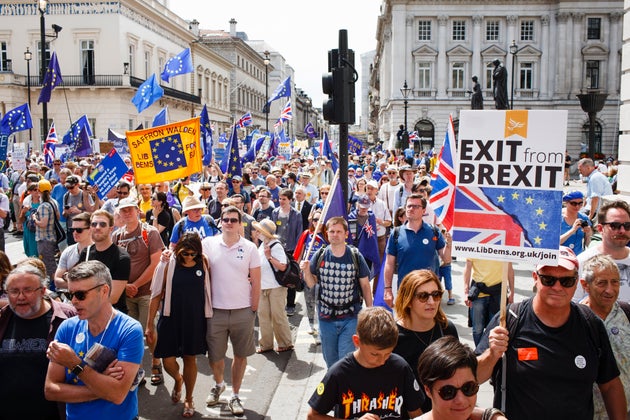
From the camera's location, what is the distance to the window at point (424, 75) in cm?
5681

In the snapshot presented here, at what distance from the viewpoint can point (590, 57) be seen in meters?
56.2

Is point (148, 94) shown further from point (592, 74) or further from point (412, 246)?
point (592, 74)

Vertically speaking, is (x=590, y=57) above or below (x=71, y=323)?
above

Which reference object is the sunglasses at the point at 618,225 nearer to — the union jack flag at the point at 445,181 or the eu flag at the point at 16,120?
the union jack flag at the point at 445,181

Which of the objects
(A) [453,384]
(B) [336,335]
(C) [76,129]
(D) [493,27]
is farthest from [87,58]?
(A) [453,384]

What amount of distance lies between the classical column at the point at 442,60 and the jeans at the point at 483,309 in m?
53.1

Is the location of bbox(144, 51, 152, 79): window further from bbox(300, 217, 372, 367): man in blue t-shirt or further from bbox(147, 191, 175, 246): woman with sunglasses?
bbox(300, 217, 372, 367): man in blue t-shirt

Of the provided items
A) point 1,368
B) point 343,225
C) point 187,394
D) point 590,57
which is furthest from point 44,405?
point 590,57

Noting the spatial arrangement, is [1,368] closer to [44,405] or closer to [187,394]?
[44,405]

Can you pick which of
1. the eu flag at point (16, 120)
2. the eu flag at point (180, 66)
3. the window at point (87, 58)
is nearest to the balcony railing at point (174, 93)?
the window at point (87, 58)

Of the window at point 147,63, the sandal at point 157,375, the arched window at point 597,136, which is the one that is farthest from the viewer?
the arched window at point 597,136

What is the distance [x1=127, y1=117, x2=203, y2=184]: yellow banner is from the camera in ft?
30.0

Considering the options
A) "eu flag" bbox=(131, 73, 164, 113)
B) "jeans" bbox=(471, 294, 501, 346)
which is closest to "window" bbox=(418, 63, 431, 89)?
"eu flag" bbox=(131, 73, 164, 113)

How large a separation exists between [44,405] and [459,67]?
57232 millimetres
